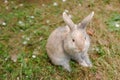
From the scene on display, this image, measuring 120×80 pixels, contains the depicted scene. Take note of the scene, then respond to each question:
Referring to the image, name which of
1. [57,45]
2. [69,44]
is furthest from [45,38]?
[69,44]

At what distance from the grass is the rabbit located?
134 millimetres

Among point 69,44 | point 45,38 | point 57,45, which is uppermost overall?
point 69,44

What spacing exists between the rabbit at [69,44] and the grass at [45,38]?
0.13 meters

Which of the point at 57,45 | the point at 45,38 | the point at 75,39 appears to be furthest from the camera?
the point at 45,38

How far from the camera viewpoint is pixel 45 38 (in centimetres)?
524

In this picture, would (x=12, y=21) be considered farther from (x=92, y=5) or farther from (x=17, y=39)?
(x=92, y=5)

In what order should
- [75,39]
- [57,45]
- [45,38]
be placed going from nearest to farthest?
[75,39]
[57,45]
[45,38]

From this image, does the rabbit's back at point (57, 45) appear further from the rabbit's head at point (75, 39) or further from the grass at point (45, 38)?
the grass at point (45, 38)

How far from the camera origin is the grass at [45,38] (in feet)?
15.4

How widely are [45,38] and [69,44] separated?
108 centimetres

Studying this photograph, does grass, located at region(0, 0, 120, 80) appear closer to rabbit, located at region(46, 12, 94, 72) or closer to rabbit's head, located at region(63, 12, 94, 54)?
rabbit, located at region(46, 12, 94, 72)

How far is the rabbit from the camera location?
4.14 metres

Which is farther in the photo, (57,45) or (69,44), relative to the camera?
(57,45)

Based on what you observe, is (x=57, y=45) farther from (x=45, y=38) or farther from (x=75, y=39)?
(x=45, y=38)
